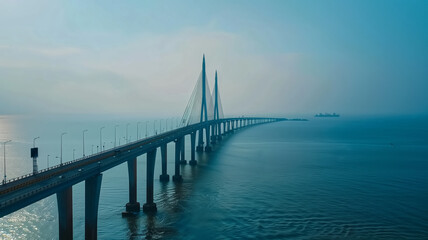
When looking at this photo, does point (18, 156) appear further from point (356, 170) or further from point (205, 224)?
point (356, 170)

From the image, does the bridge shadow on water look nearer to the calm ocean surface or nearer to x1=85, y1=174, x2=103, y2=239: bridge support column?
the calm ocean surface

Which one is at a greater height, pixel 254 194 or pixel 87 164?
pixel 87 164

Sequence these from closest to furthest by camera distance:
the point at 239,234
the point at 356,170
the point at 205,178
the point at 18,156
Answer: the point at 239,234, the point at 205,178, the point at 356,170, the point at 18,156

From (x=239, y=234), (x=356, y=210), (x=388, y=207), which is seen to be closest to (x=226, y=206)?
(x=239, y=234)

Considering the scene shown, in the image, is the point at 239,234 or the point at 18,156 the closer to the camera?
the point at 239,234

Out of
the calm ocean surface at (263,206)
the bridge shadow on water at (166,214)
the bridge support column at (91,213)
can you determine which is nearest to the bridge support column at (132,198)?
the bridge shadow on water at (166,214)

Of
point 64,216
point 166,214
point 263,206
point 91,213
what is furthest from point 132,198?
point 263,206

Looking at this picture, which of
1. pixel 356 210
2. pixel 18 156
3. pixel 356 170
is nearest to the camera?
pixel 356 210

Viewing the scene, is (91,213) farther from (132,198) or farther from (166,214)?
(166,214)

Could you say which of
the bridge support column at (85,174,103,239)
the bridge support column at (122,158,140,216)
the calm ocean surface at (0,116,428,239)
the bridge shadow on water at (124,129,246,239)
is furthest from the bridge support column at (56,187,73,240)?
the bridge support column at (122,158,140,216)

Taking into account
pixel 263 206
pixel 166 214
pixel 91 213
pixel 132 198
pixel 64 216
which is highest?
pixel 64 216
